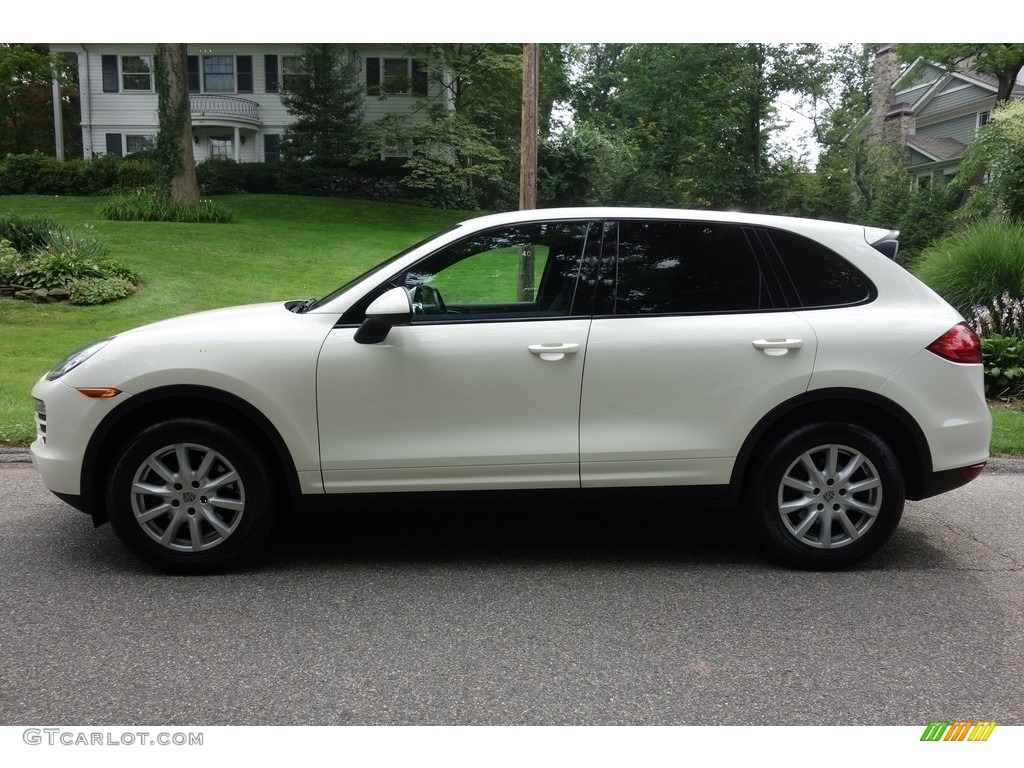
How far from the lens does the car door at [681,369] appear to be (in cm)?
436

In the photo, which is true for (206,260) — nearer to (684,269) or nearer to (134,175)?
(684,269)

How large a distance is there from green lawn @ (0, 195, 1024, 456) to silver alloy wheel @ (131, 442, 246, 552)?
3.49 m

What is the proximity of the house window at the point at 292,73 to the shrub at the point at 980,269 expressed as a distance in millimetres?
25850

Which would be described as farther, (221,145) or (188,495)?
(221,145)

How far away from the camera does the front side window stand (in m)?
4.50

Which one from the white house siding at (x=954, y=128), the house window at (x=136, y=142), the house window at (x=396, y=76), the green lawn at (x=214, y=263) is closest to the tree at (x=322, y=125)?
the house window at (x=396, y=76)

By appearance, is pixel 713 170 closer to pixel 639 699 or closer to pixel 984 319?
pixel 984 319

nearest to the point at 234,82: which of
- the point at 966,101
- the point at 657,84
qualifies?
the point at 657,84

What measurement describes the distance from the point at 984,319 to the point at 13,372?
1064 cm

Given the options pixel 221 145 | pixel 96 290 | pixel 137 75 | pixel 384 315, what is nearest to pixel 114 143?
pixel 137 75

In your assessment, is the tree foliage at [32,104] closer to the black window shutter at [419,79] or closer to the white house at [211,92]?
the white house at [211,92]

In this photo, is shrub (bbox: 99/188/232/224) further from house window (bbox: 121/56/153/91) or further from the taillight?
the taillight

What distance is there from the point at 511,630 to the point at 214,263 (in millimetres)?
15018

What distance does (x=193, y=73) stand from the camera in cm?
3662
